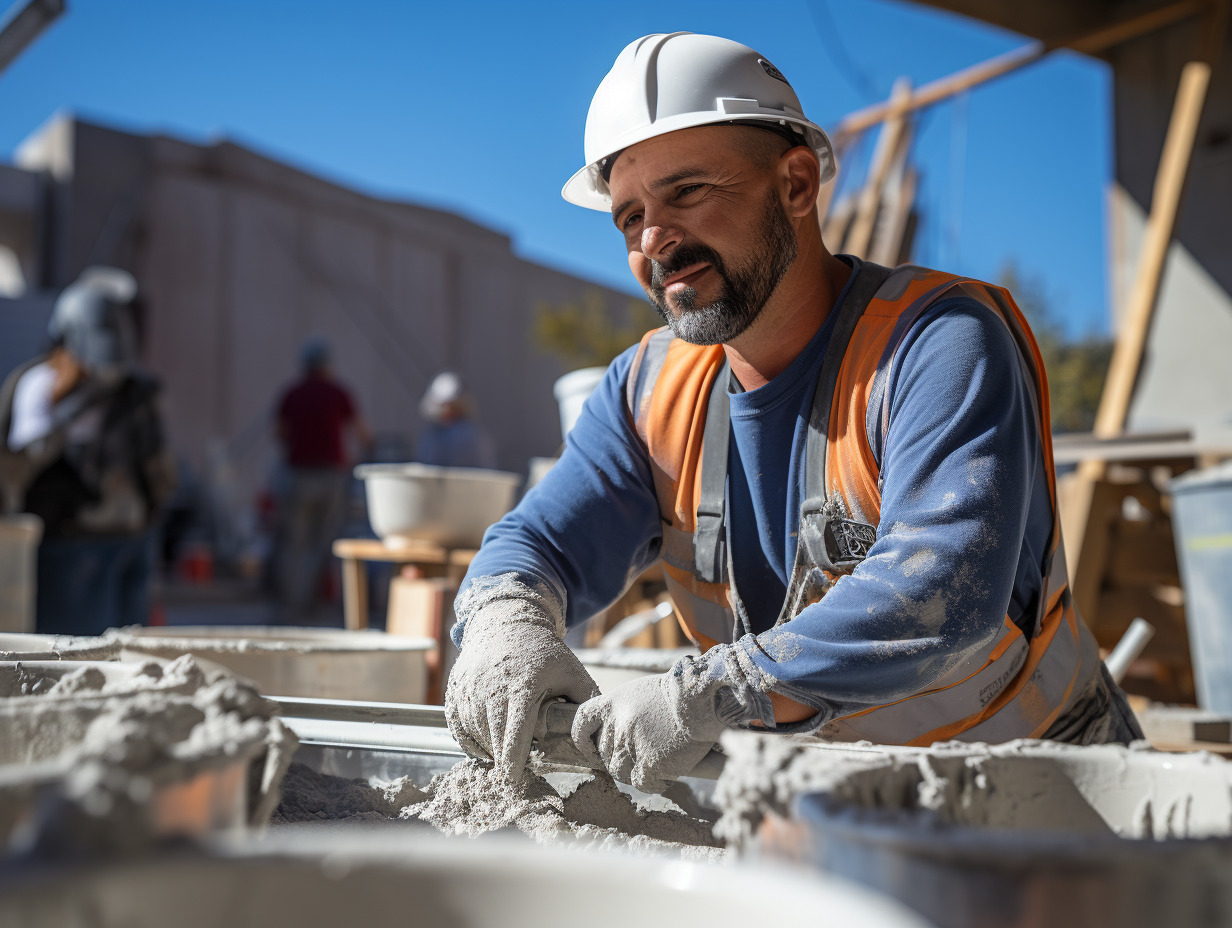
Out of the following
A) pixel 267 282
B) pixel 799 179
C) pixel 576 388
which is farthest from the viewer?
pixel 267 282

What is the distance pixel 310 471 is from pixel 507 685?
19.8 feet

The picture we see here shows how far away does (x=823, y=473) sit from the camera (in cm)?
189

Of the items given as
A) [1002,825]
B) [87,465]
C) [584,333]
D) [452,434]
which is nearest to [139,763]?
[1002,825]

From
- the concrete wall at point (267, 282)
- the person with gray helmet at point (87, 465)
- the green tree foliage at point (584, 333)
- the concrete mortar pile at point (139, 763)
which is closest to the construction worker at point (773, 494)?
the concrete mortar pile at point (139, 763)

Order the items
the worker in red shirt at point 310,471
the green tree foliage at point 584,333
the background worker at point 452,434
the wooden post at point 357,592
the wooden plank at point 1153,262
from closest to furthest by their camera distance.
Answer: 1. the wooden post at point 357,592
2. the wooden plank at point 1153,262
3. the background worker at point 452,434
4. the worker in red shirt at point 310,471
5. the green tree foliage at point 584,333

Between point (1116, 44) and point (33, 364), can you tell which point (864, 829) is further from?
point (1116, 44)

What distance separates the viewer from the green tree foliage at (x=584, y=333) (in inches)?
730

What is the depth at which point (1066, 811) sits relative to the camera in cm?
97

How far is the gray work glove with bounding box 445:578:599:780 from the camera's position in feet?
5.16

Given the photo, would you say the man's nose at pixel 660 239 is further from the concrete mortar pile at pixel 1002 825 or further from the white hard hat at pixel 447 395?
the white hard hat at pixel 447 395

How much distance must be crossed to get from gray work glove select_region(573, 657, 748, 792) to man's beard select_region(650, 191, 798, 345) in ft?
2.31

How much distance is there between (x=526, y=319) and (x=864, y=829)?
19827mm

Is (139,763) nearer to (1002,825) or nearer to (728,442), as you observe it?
(1002,825)

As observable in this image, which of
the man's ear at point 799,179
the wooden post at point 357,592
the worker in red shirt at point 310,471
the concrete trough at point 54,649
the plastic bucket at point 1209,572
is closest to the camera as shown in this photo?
the concrete trough at point 54,649
